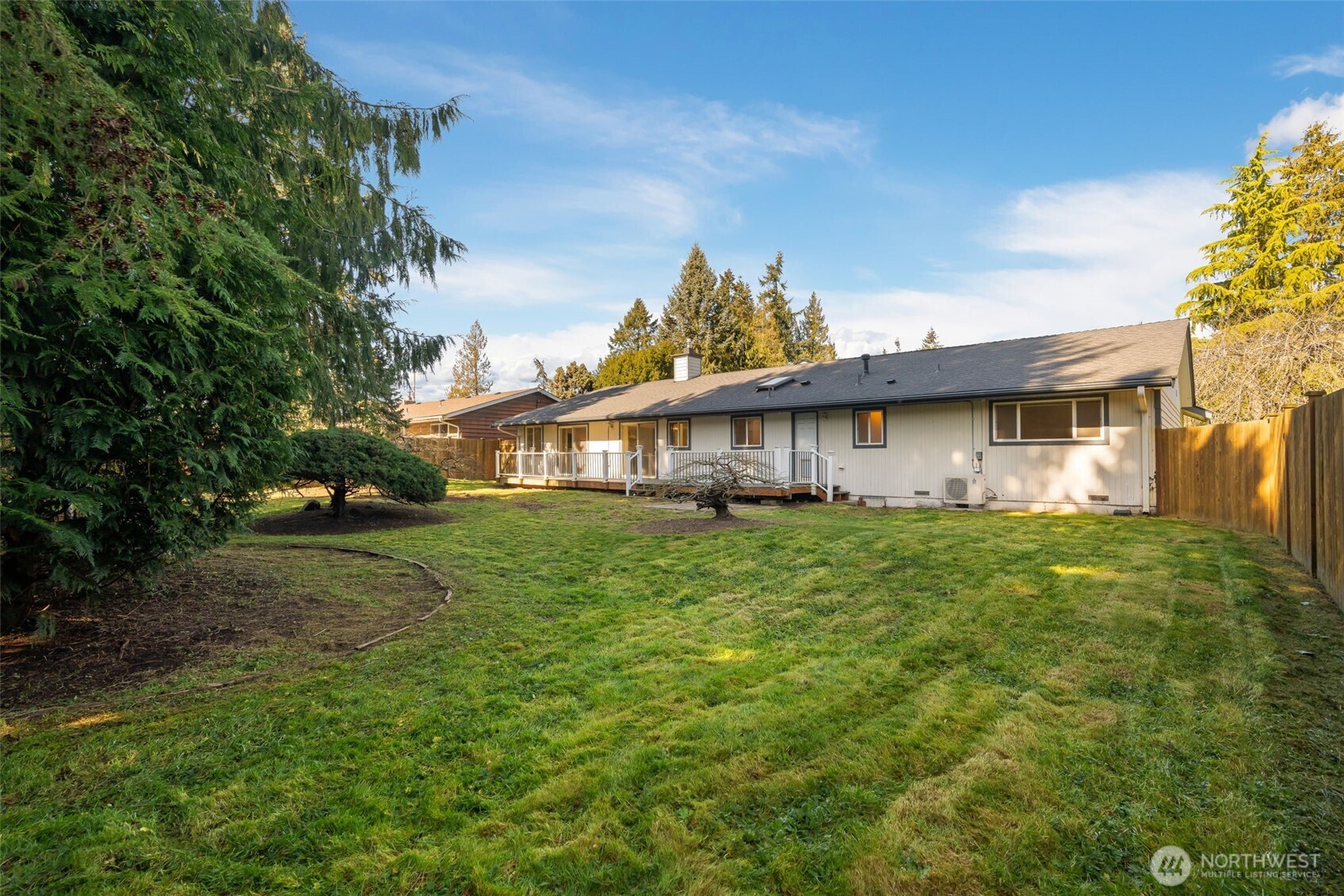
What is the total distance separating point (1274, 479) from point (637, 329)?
43162 millimetres

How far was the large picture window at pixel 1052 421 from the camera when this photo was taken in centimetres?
1217

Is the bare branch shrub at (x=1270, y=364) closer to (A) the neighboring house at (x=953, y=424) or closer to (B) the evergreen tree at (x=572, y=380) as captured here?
(A) the neighboring house at (x=953, y=424)

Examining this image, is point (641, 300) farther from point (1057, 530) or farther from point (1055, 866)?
point (1055, 866)

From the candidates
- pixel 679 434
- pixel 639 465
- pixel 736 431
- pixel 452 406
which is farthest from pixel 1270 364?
pixel 452 406

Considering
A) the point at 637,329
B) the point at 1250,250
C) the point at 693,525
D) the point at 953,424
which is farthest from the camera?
the point at 637,329

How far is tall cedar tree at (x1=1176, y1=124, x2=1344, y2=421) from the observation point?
1648 cm

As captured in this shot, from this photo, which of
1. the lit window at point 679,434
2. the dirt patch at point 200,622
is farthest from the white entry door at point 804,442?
the dirt patch at point 200,622

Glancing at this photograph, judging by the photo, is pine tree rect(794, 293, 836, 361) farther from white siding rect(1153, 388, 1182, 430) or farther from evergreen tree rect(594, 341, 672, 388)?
white siding rect(1153, 388, 1182, 430)

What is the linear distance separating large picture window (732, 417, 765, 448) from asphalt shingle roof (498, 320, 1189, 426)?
0.56 m

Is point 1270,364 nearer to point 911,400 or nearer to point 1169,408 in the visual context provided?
point 1169,408

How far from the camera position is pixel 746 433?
17.7 m

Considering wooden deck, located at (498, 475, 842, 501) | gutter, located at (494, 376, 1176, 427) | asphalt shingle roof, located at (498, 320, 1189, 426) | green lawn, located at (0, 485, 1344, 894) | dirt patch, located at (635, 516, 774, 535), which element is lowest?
green lawn, located at (0, 485, 1344, 894)

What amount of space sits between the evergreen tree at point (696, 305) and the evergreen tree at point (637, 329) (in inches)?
195

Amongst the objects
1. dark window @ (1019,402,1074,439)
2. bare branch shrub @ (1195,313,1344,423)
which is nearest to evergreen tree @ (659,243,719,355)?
bare branch shrub @ (1195,313,1344,423)
